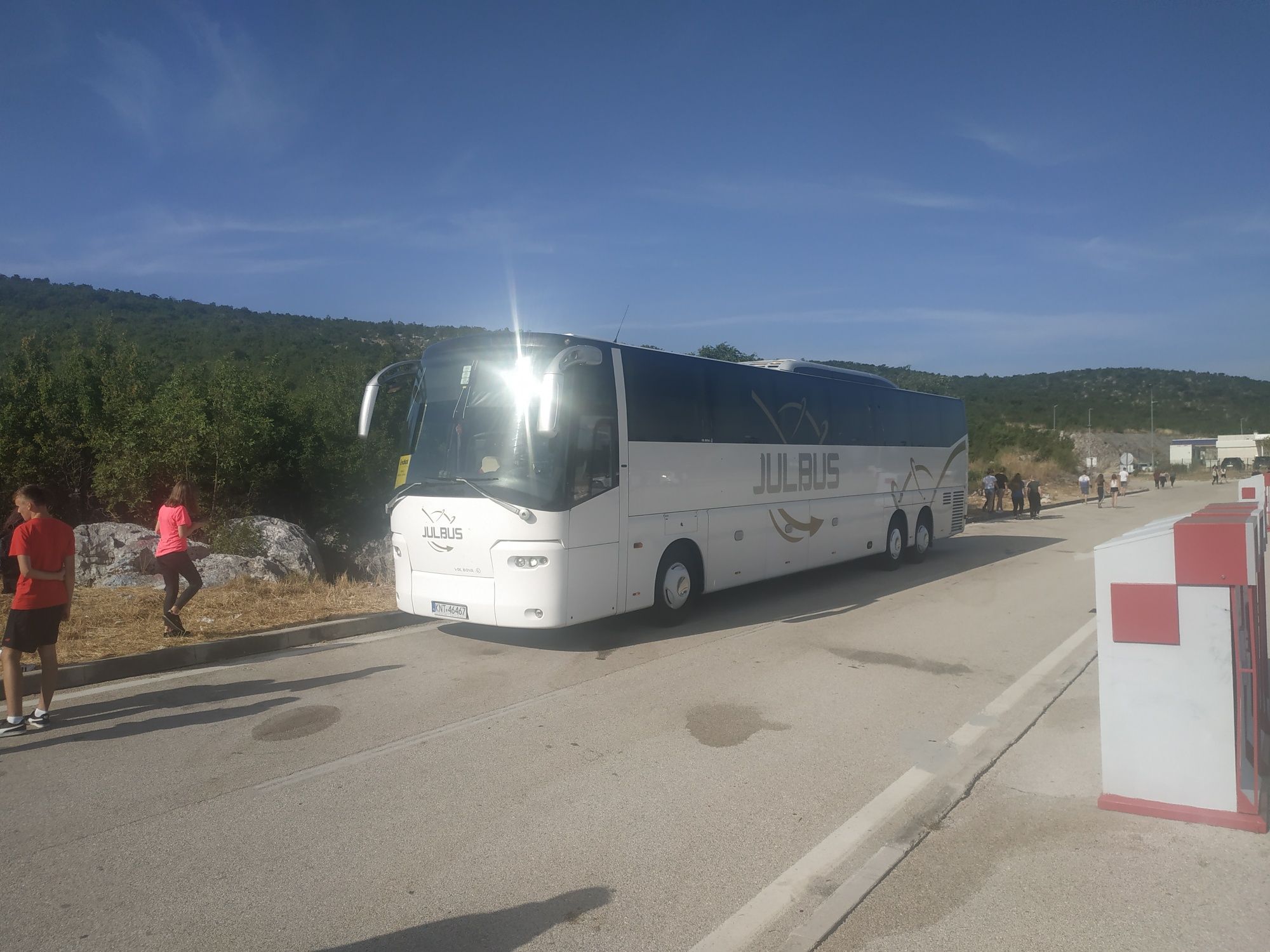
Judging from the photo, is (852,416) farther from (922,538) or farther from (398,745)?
(398,745)

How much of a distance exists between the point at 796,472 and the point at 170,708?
8.75 meters

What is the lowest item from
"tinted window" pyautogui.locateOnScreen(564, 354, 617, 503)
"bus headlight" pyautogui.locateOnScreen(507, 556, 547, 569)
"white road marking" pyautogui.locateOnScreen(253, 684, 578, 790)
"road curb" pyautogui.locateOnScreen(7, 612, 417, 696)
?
"white road marking" pyautogui.locateOnScreen(253, 684, 578, 790)

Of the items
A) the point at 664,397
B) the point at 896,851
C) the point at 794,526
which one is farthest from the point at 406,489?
the point at 896,851

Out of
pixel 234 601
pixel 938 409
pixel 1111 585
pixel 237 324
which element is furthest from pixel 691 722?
pixel 237 324

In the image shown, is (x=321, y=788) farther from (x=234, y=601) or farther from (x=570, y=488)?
(x=234, y=601)

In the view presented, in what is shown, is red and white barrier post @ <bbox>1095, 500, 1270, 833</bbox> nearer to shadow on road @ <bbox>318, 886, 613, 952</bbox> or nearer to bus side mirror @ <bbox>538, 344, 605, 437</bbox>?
shadow on road @ <bbox>318, 886, 613, 952</bbox>

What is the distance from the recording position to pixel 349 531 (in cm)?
2009

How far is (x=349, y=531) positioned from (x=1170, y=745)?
18.2m

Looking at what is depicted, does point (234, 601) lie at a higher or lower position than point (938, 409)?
lower

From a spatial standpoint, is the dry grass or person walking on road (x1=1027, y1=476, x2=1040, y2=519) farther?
person walking on road (x1=1027, y1=476, x2=1040, y2=519)

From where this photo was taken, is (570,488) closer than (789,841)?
No

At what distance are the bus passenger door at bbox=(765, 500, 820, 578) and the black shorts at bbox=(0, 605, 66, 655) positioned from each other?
8.43 m

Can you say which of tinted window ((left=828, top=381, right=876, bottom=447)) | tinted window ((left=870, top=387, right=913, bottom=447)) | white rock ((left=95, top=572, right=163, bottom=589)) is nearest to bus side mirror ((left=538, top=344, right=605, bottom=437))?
tinted window ((left=828, top=381, right=876, bottom=447))

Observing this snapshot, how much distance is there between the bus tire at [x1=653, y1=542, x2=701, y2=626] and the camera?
404 inches
